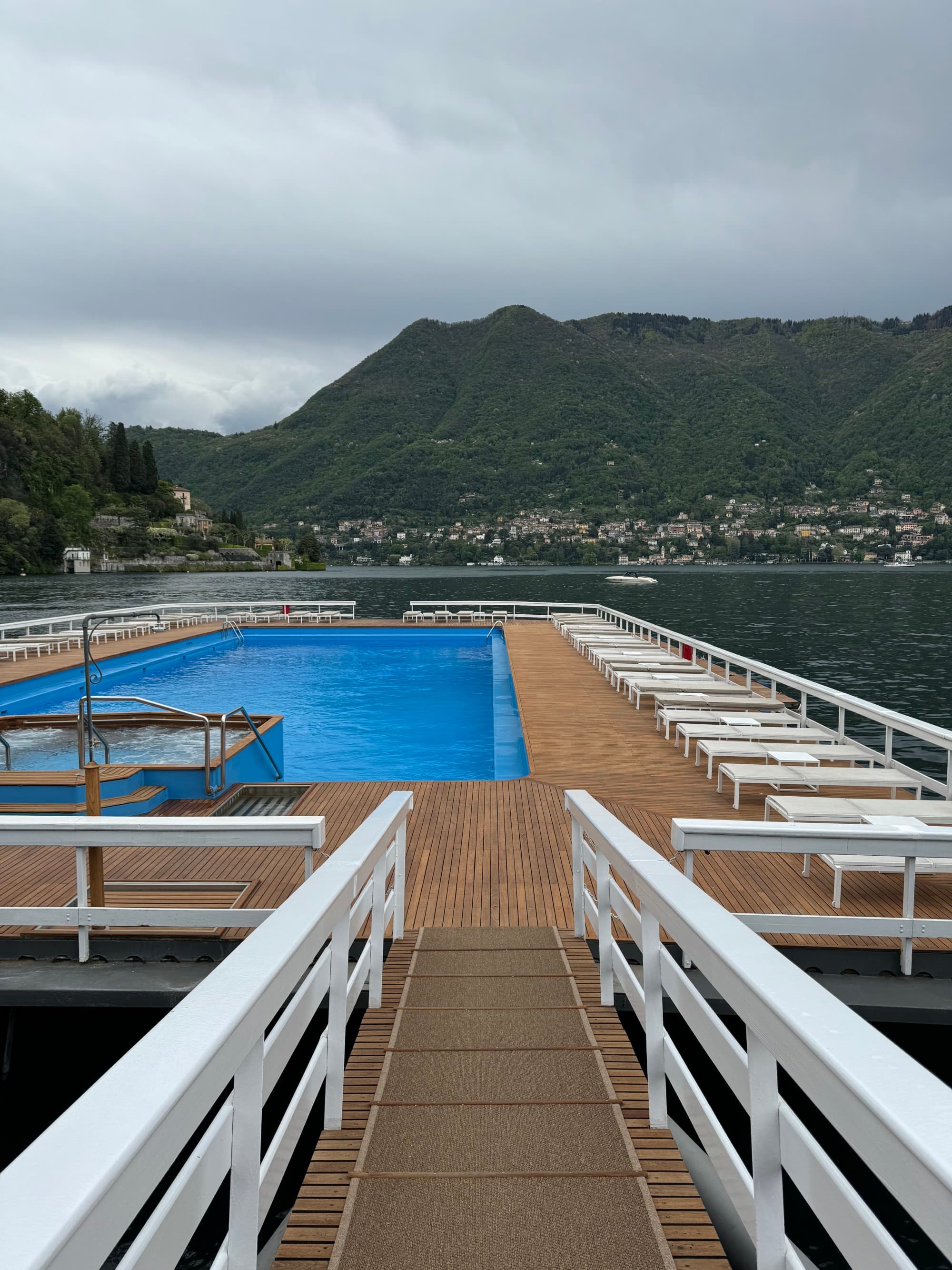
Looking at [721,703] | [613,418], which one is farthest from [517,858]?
[613,418]

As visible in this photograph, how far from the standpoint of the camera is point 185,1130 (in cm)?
74

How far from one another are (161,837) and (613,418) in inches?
4099

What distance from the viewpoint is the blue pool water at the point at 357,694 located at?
9.73 meters

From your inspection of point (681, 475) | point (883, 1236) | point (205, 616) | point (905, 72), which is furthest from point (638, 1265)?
point (681, 475)

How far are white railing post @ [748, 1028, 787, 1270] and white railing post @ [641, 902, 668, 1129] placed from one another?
2.25 feet

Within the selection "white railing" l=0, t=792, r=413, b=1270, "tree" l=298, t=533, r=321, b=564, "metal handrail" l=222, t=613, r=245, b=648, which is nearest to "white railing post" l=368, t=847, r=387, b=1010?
"white railing" l=0, t=792, r=413, b=1270

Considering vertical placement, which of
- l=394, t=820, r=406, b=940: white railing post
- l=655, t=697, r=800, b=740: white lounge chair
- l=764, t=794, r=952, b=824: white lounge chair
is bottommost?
l=655, t=697, r=800, b=740: white lounge chair

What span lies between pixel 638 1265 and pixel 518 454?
102422 millimetres

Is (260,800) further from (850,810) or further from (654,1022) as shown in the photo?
(654,1022)

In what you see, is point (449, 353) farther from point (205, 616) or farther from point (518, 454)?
point (205, 616)

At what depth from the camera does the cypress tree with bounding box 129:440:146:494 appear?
109062 mm

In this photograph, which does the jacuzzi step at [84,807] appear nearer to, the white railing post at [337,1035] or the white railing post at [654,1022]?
the white railing post at [337,1035]

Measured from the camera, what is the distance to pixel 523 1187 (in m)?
1.63

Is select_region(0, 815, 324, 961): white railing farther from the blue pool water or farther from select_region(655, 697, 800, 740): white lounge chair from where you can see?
select_region(655, 697, 800, 740): white lounge chair
